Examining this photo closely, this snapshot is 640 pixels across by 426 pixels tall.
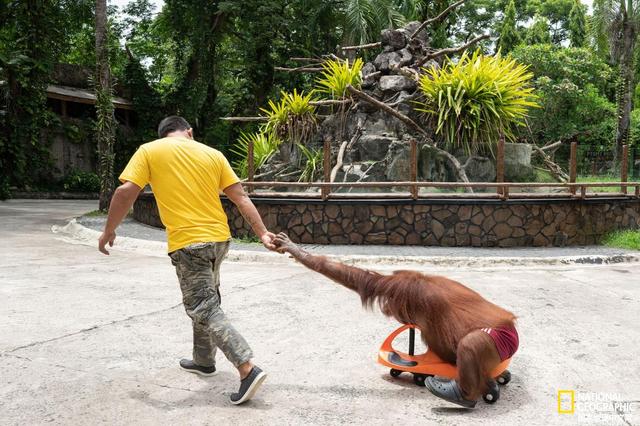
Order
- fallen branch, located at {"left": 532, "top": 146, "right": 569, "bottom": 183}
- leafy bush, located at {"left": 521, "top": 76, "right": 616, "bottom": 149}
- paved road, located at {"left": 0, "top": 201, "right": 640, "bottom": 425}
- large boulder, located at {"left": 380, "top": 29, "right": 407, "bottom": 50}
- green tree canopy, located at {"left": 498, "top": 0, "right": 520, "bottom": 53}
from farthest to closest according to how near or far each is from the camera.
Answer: green tree canopy, located at {"left": 498, "top": 0, "right": 520, "bottom": 53} → leafy bush, located at {"left": 521, "top": 76, "right": 616, "bottom": 149} → large boulder, located at {"left": 380, "top": 29, "right": 407, "bottom": 50} → fallen branch, located at {"left": 532, "top": 146, "right": 569, "bottom": 183} → paved road, located at {"left": 0, "top": 201, "right": 640, "bottom": 425}

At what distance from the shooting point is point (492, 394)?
3271 mm

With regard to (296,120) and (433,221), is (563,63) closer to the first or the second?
(296,120)

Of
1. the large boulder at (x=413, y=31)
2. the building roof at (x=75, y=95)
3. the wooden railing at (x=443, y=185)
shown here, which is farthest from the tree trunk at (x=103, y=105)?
the building roof at (x=75, y=95)

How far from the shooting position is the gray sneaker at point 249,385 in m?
3.17

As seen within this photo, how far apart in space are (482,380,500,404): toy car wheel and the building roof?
21.7 metres

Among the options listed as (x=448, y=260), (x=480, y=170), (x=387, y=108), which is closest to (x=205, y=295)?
(x=448, y=260)

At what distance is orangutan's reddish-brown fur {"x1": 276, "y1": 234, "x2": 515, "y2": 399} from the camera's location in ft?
10.6

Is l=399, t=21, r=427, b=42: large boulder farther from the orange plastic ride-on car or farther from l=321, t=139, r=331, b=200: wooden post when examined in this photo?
the orange plastic ride-on car

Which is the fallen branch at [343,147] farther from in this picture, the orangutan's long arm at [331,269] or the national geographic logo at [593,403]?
the national geographic logo at [593,403]

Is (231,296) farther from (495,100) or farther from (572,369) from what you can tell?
(495,100)

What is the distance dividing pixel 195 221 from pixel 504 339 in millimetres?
1923

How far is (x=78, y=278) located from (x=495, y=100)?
25.8 ft

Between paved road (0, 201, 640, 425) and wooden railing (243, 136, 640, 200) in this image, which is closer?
paved road (0, 201, 640, 425)

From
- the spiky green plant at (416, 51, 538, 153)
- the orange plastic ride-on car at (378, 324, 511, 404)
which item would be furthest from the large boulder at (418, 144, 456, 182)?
the orange plastic ride-on car at (378, 324, 511, 404)
